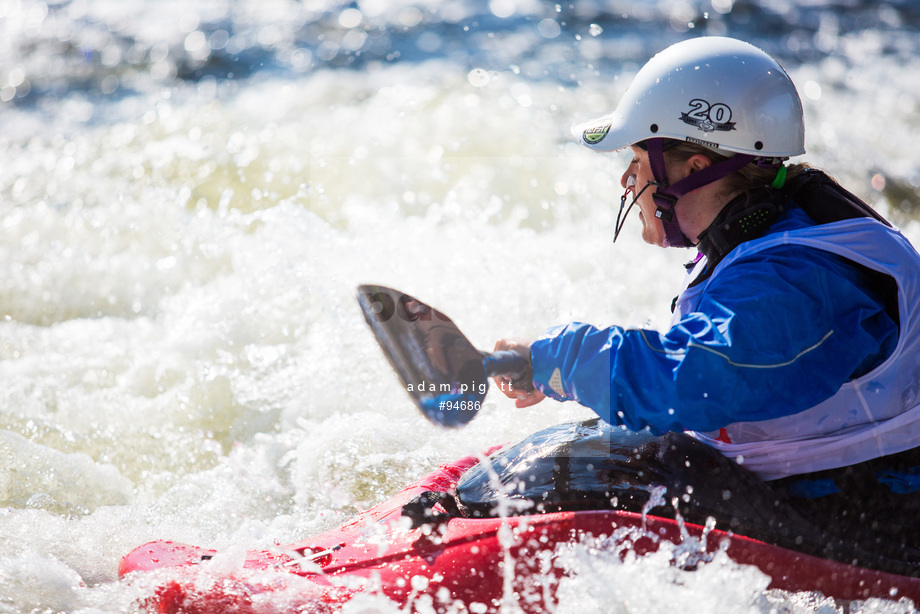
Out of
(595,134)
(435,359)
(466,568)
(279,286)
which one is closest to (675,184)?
(595,134)

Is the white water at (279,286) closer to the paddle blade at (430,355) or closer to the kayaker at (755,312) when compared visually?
the kayaker at (755,312)

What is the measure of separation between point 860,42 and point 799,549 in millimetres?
11666

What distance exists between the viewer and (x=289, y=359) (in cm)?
455

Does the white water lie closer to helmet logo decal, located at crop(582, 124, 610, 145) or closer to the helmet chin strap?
the helmet chin strap

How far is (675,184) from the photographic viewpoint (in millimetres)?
2088

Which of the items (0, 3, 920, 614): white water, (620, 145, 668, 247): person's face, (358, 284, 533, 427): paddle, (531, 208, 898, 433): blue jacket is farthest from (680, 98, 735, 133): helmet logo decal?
(0, 3, 920, 614): white water

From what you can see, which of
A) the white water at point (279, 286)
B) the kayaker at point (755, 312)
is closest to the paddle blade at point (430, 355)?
the kayaker at point (755, 312)

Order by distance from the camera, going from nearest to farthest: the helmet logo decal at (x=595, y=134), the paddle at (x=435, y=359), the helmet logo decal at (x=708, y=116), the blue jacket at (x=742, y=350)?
the blue jacket at (x=742, y=350) < the paddle at (x=435, y=359) < the helmet logo decal at (x=708, y=116) < the helmet logo decal at (x=595, y=134)

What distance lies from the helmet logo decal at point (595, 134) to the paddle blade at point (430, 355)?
78 cm

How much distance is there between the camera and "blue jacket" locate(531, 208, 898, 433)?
1.70 m

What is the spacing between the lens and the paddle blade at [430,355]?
1883mm

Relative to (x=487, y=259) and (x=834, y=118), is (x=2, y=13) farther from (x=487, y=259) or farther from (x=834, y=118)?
(x=834, y=118)

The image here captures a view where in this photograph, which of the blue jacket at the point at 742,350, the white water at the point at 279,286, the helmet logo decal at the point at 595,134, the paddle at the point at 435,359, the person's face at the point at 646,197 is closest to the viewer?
the blue jacket at the point at 742,350

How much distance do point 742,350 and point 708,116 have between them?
698mm
